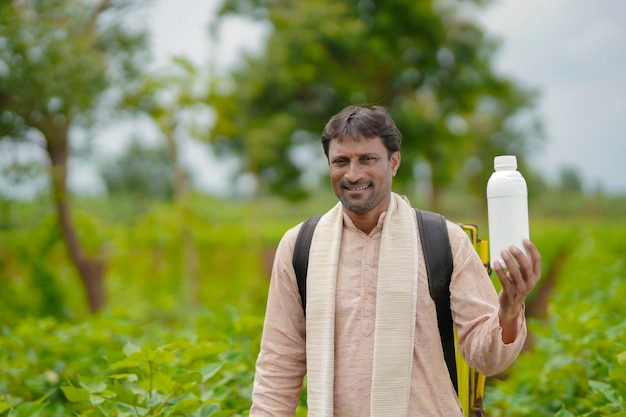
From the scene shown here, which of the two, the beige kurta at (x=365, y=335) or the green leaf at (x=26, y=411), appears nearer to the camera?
the beige kurta at (x=365, y=335)

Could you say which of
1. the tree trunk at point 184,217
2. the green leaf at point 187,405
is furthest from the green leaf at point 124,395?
the tree trunk at point 184,217

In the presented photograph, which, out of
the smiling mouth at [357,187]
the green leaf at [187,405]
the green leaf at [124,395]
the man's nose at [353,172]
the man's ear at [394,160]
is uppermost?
the man's ear at [394,160]

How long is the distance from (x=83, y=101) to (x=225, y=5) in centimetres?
990

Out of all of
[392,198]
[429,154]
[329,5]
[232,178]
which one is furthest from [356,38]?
[392,198]

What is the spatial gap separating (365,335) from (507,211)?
557 mm

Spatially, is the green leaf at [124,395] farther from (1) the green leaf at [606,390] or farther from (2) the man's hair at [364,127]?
(1) the green leaf at [606,390]

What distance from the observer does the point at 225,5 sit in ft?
57.5

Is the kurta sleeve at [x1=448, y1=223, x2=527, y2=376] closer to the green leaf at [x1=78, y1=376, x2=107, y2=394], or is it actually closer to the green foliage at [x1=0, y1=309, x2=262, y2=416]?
the green foliage at [x1=0, y1=309, x2=262, y2=416]

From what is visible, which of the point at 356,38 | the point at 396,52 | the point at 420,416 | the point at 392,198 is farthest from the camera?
the point at 396,52

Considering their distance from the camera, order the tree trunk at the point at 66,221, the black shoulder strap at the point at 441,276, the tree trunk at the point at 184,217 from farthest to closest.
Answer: the tree trunk at the point at 184,217, the tree trunk at the point at 66,221, the black shoulder strap at the point at 441,276

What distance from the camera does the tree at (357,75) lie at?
15438 millimetres

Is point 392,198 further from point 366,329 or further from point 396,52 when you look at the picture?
point 396,52

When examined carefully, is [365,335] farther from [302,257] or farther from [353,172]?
[353,172]

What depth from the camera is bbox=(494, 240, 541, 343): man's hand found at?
1.78 m
